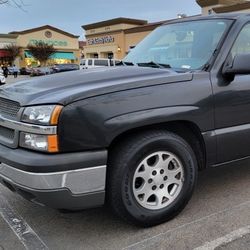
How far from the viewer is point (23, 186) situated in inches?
124

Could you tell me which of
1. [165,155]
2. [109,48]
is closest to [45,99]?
[165,155]

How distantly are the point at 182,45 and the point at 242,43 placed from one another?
2.06 feet

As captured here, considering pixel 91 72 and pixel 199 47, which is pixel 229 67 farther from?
pixel 91 72

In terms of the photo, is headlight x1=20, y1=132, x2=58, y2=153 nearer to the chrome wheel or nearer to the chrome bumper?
the chrome bumper

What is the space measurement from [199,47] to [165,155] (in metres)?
1.29

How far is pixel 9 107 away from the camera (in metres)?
3.50

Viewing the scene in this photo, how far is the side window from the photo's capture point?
4.04 m

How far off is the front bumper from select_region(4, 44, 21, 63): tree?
67.5 meters

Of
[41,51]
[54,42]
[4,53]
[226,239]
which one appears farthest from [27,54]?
[226,239]

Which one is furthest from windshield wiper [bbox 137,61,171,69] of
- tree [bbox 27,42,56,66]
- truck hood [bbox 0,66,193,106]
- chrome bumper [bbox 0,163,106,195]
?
tree [bbox 27,42,56,66]

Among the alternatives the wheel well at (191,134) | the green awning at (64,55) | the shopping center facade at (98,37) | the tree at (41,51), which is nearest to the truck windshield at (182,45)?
the wheel well at (191,134)

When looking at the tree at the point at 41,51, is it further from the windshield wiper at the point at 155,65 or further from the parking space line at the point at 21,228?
the parking space line at the point at 21,228

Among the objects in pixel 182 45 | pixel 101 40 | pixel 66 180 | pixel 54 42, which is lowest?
pixel 66 180

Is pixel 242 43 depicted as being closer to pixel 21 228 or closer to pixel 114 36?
pixel 21 228
